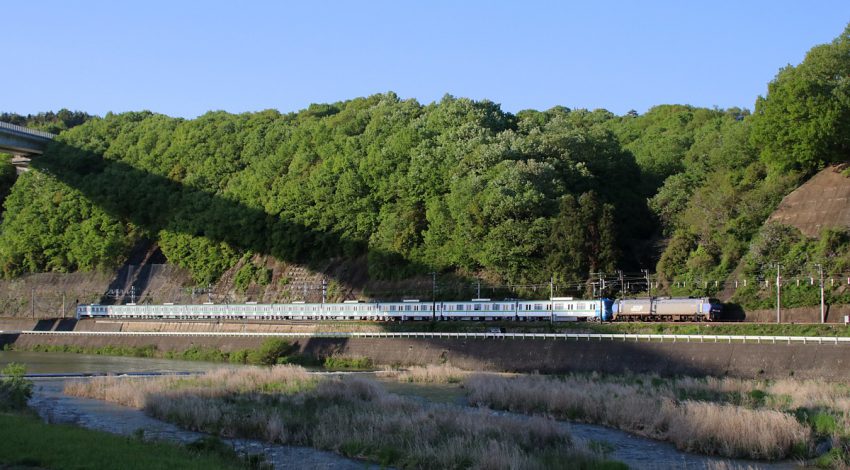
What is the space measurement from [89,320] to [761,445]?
3091 inches

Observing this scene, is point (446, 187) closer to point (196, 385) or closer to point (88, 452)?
point (196, 385)

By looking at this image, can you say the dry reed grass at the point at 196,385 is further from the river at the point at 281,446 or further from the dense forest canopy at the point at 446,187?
the dense forest canopy at the point at 446,187

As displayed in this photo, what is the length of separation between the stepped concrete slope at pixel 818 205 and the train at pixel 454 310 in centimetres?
1007

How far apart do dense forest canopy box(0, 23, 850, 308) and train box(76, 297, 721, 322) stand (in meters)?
4.28

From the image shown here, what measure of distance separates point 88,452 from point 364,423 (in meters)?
10.1

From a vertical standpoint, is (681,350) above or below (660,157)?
below

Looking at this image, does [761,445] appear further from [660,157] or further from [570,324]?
[660,157]

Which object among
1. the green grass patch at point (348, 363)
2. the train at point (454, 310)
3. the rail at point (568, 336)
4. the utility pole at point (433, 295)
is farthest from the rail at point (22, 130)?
the green grass patch at point (348, 363)

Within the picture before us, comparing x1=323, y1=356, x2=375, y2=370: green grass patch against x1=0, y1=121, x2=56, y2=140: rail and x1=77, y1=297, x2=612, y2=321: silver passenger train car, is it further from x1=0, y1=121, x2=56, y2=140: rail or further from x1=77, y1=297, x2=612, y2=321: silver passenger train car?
x1=0, y1=121, x2=56, y2=140: rail

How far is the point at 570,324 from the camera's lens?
6475 centimetres

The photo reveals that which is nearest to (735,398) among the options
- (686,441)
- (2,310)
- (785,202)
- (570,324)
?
(686,441)

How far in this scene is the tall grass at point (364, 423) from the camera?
25781 millimetres

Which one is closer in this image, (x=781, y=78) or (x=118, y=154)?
(x=781, y=78)

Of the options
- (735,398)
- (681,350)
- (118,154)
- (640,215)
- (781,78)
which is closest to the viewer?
(735,398)
